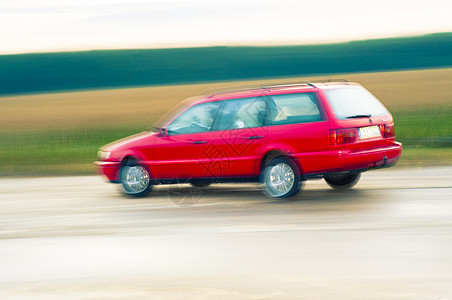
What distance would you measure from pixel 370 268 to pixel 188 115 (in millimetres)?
6112

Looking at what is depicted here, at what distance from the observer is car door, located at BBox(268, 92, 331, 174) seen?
1105cm

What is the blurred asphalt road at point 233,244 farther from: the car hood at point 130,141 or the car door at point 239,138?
the car hood at point 130,141

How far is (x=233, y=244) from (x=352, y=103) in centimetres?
413

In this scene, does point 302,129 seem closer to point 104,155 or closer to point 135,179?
point 135,179

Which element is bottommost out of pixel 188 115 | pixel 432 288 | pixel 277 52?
pixel 432 288

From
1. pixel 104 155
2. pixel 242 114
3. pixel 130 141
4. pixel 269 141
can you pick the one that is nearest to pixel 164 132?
pixel 130 141

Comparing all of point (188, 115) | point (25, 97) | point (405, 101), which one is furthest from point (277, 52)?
point (188, 115)

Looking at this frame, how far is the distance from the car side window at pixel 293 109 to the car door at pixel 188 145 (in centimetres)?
99

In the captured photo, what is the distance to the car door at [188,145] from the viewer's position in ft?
39.0

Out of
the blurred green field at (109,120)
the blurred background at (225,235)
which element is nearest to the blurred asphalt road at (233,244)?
the blurred background at (225,235)

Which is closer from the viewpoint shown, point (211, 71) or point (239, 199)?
point (239, 199)

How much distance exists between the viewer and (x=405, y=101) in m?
40.9

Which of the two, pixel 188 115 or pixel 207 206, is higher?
pixel 188 115

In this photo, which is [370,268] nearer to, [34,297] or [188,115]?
[34,297]
